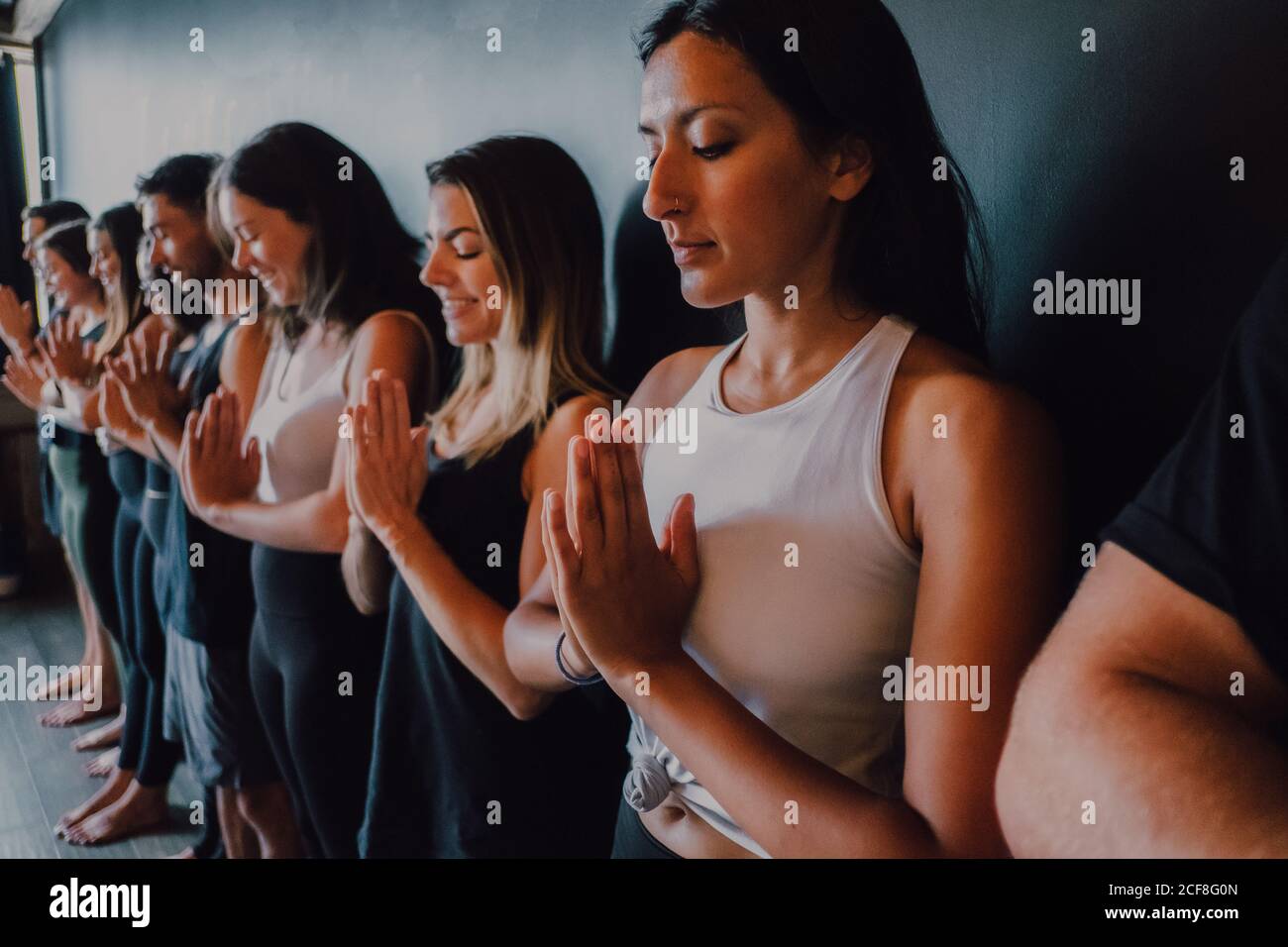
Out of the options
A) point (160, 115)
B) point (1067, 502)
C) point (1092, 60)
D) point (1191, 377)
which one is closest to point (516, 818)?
point (1067, 502)

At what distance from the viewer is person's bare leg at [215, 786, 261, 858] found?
53.8 inches

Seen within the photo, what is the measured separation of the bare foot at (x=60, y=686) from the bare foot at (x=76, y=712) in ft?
0.13

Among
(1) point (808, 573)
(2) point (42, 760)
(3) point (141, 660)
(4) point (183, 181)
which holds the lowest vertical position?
(2) point (42, 760)

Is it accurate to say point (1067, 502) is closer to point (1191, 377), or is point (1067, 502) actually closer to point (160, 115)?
point (1191, 377)

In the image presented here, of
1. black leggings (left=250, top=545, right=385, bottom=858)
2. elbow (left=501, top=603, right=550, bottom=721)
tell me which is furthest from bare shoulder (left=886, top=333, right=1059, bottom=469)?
black leggings (left=250, top=545, right=385, bottom=858)

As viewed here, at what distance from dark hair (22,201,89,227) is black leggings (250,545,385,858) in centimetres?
62

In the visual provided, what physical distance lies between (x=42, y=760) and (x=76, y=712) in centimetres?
8

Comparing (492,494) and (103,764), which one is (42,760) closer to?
(103,764)

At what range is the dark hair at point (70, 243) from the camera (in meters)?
1.42

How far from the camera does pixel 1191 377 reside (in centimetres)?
62

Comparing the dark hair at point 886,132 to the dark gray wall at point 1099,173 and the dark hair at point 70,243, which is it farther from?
the dark hair at point 70,243

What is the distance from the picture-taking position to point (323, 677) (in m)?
1.22

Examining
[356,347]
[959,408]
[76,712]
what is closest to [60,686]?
[76,712]

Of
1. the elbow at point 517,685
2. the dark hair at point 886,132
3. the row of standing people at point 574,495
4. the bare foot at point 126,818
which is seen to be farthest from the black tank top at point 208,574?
the dark hair at point 886,132
